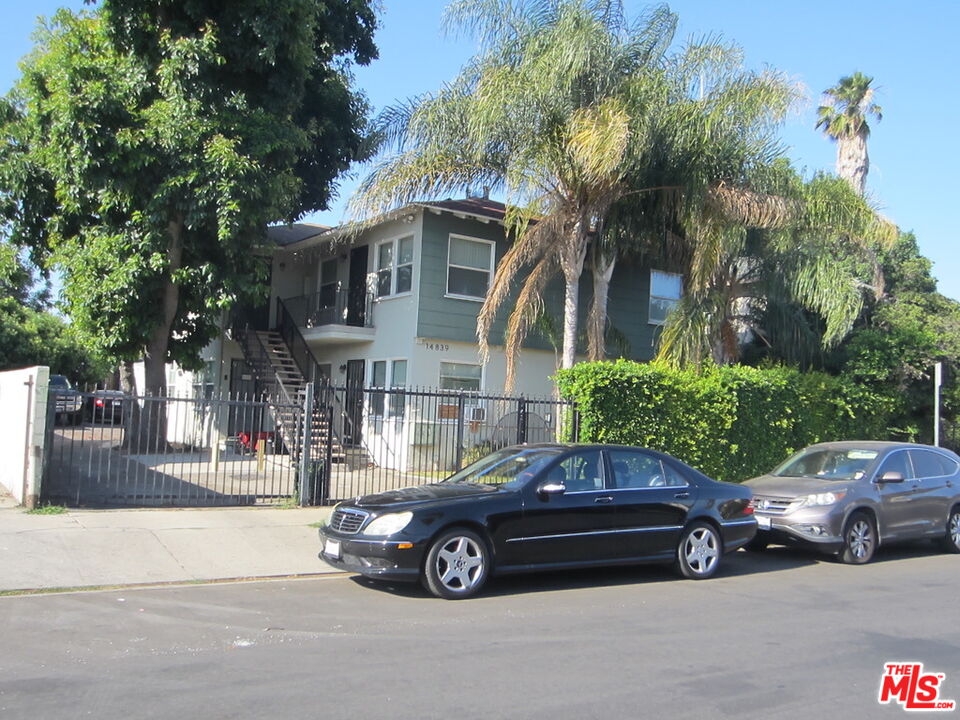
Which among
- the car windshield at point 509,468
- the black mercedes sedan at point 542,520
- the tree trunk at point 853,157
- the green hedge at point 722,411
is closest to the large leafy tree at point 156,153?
the green hedge at point 722,411

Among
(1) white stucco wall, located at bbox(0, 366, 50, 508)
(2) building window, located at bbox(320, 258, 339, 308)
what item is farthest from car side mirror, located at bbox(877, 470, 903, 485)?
(2) building window, located at bbox(320, 258, 339, 308)

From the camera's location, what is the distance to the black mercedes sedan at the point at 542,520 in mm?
7957

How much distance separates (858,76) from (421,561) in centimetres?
3447

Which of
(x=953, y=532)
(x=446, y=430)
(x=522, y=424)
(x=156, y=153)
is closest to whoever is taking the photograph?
(x=953, y=532)

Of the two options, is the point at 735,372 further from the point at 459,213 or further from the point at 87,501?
the point at 87,501

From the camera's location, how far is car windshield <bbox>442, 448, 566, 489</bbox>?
883 cm

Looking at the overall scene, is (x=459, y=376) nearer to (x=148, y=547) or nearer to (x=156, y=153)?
(x=156, y=153)

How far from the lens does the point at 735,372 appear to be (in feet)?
52.8

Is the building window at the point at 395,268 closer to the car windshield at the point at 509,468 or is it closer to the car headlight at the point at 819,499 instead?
the car windshield at the point at 509,468

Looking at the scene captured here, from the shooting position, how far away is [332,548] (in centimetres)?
832

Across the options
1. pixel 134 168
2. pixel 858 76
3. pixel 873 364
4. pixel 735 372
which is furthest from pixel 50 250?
pixel 858 76

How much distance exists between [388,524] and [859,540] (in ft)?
20.8

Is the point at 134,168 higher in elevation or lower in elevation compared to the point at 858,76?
lower

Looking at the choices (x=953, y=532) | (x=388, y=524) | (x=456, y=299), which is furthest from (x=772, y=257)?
(x=388, y=524)
